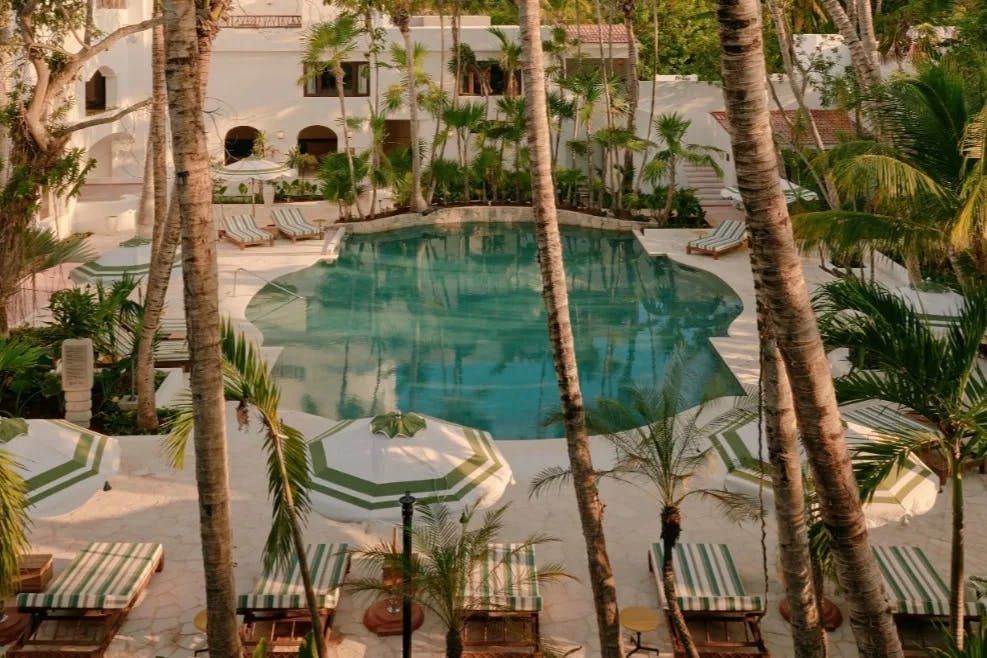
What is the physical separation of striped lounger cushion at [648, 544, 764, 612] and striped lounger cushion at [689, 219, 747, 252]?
616 inches

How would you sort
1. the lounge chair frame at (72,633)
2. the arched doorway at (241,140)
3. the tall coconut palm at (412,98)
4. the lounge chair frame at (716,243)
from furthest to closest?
1. the arched doorway at (241,140)
2. the tall coconut palm at (412,98)
3. the lounge chair frame at (716,243)
4. the lounge chair frame at (72,633)

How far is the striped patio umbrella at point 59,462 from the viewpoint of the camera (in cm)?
933

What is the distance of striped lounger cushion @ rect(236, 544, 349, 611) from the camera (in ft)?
30.1

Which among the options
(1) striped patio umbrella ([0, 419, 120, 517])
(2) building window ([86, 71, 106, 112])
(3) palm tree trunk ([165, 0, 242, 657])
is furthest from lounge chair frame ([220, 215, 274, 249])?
(3) palm tree trunk ([165, 0, 242, 657])

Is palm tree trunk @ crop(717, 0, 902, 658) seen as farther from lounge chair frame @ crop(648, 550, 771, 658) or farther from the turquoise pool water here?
the turquoise pool water

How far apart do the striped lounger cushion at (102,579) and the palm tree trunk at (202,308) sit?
10.2ft

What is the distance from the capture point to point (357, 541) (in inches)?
440

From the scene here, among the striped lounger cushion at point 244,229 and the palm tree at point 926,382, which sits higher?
the striped lounger cushion at point 244,229

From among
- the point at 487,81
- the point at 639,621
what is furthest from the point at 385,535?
the point at 487,81

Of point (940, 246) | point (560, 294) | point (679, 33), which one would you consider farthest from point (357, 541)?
point (679, 33)

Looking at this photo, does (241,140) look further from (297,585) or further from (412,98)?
(297,585)

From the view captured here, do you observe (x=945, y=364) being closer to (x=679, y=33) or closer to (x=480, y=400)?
(x=480, y=400)

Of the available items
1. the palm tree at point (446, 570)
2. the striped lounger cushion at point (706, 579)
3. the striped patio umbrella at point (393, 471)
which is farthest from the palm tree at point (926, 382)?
the striped patio umbrella at point (393, 471)

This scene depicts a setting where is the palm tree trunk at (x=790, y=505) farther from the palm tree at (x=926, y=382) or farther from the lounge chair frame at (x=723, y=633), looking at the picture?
the lounge chair frame at (x=723, y=633)
